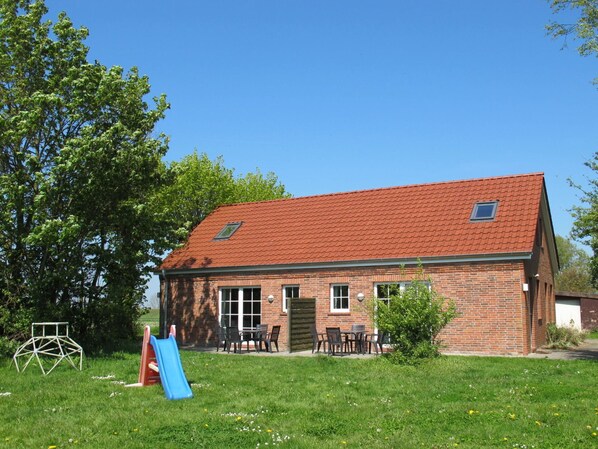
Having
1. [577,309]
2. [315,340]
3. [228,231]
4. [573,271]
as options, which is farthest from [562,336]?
[573,271]

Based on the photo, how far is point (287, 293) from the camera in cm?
2316

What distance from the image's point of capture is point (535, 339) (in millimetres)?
21109

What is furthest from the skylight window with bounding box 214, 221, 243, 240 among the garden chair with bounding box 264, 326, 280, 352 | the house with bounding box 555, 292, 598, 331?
the house with bounding box 555, 292, 598, 331

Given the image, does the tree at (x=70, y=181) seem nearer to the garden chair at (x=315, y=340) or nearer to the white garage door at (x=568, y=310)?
the garden chair at (x=315, y=340)

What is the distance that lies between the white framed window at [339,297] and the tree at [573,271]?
35.4m

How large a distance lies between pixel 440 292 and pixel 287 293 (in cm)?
565

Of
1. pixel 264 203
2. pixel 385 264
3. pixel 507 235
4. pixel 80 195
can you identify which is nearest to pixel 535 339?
pixel 507 235

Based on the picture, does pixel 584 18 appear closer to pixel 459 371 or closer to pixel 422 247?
pixel 422 247

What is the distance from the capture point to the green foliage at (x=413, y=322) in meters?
15.9

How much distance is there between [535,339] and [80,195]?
48.4 ft

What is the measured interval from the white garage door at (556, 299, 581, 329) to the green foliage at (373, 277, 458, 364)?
19.5 m

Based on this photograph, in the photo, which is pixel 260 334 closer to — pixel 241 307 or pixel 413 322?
pixel 241 307

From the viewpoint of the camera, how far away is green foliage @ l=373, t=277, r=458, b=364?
52.2 ft

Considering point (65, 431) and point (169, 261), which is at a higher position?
point (169, 261)
